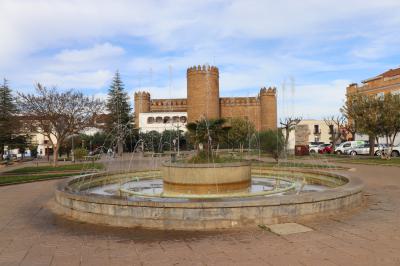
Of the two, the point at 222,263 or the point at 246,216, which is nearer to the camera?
the point at 222,263

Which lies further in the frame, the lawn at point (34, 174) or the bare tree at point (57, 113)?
the bare tree at point (57, 113)

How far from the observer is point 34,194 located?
1231cm

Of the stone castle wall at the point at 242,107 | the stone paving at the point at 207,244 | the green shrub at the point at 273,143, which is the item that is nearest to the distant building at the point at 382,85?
the green shrub at the point at 273,143

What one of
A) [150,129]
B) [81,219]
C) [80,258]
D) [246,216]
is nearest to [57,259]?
[80,258]

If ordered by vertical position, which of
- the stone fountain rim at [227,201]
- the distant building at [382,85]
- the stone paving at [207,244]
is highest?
the distant building at [382,85]

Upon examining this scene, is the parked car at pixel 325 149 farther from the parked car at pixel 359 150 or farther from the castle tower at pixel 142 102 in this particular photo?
the castle tower at pixel 142 102

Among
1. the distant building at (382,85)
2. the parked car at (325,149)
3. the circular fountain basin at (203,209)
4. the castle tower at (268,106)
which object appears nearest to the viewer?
the circular fountain basin at (203,209)

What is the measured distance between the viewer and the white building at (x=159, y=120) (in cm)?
7650

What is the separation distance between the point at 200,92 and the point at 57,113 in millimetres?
43227

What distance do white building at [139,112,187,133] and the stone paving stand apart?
68.9m

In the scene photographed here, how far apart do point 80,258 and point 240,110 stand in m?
75.0

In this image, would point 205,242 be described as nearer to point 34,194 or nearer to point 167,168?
point 167,168

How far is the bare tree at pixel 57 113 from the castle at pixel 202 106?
39790 millimetres

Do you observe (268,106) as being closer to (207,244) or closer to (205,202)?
(205,202)
